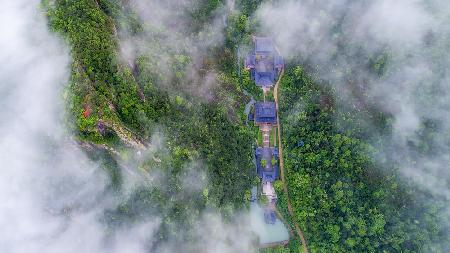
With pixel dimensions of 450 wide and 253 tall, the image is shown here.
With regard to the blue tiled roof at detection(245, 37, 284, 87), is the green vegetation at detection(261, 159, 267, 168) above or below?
below

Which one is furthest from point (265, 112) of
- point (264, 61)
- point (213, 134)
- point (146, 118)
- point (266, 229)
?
point (146, 118)

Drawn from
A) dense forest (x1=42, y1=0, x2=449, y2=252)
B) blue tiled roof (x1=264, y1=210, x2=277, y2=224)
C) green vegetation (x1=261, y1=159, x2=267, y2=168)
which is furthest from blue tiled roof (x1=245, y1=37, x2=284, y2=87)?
blue tiled roof (x1=264, y1=210, x2=277, y2=224)

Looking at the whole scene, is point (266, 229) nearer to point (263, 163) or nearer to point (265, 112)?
point (263, 163)

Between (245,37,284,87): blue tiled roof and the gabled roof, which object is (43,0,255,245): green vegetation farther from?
(245,37,284,87): blue tiled roof

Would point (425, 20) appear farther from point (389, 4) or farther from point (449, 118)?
point (449, 118)

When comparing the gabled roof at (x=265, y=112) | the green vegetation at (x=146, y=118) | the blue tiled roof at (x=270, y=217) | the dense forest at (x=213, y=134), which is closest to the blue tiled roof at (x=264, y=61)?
the dense forest at (x=213, y=134)

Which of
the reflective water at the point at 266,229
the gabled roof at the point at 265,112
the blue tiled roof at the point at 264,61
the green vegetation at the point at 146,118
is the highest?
the blue tiled roof at the point at 264,61

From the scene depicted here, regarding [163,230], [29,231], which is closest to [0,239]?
[29,231]

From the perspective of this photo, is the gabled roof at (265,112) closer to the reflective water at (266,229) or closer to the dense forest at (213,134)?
the dense forest at (213,134)
